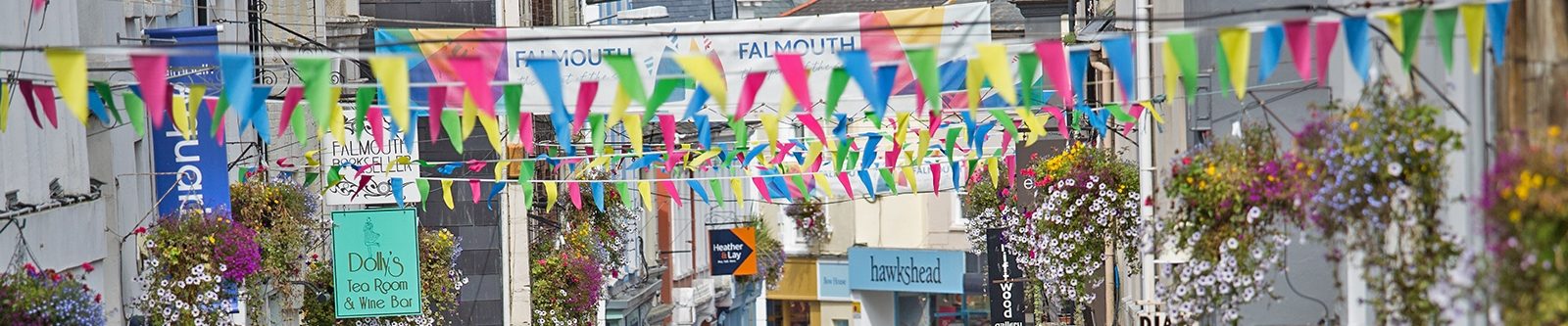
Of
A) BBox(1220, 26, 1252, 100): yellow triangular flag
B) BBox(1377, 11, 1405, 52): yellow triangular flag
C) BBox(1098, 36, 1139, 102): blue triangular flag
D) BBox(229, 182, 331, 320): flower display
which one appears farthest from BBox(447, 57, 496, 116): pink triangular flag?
BBox(229, 182, 331, 320): flower display

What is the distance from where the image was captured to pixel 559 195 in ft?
102

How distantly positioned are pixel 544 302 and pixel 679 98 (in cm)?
702

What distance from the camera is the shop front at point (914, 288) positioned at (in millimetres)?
48469

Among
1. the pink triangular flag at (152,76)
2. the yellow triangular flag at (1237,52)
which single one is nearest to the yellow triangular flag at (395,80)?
the pink triangular flag at (152,76)

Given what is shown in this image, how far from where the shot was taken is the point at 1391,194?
29.1ft

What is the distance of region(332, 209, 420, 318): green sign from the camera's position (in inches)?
878

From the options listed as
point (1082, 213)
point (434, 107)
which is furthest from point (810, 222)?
point (434, 107)

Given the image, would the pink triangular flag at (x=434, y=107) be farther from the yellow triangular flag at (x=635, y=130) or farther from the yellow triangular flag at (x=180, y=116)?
the yellow triangular flag at (x=635, y=130)

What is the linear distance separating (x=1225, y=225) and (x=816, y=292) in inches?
1589

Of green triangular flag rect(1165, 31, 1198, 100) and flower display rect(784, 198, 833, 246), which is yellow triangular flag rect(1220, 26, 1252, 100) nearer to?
green triangular flag rect(1165, 31, 1198, 100)

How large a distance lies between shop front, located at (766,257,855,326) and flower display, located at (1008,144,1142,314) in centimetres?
3182

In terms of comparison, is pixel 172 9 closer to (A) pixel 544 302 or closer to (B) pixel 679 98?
(B) pixel 679 98

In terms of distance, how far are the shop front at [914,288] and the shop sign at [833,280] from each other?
0.58 meters

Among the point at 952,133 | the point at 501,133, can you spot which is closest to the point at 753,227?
the point at 501,133
